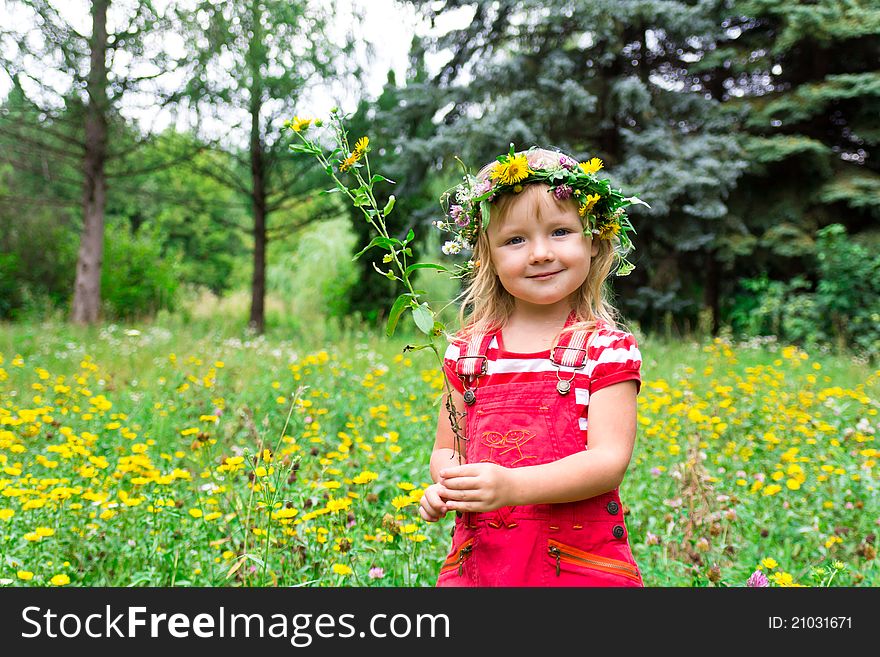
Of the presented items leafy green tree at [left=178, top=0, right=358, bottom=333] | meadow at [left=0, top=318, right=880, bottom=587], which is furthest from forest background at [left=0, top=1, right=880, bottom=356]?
meadow at [left=0, top=318, right=880, bottom=587]

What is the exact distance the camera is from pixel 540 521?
1433mm

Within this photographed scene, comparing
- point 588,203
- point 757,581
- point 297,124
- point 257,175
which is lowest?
point 757,581

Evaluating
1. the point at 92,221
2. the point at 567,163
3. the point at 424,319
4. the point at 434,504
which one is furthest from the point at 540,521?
the point at 92,221

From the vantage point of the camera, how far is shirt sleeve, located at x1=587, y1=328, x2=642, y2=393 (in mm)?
1440

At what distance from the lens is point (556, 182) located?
154 centimetres

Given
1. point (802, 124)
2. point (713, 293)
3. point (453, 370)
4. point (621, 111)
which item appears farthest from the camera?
point (713, 293)

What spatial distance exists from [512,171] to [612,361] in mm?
428

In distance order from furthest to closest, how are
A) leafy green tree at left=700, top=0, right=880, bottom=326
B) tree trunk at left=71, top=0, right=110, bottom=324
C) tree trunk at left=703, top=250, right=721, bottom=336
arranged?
1. tree trunk at left=71, top=0, right=110, bottom=324
2. tree trunk at left=703, top=250, right=721, bottom=336
3. leafy green tree at left=700, top=0, right=880, bottom=326

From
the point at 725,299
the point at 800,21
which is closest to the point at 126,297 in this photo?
the point at 725,299

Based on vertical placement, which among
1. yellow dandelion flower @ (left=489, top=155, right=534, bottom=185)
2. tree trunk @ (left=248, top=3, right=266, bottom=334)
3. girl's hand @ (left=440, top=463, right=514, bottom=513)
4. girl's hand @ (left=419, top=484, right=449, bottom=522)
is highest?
tree trunk @ (left=248, top=3, right=266, bottom=334)

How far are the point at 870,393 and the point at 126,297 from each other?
1526cm

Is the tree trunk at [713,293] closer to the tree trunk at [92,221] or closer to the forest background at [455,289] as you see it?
the forest background at [455,289]

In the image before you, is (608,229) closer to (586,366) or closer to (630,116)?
(586,366)

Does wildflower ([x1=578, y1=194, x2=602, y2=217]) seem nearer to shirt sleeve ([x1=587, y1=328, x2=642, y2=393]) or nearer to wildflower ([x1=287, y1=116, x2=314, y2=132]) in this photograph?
shirt sleeve ([x1=587, y1=328, x2=642, y2=393])
